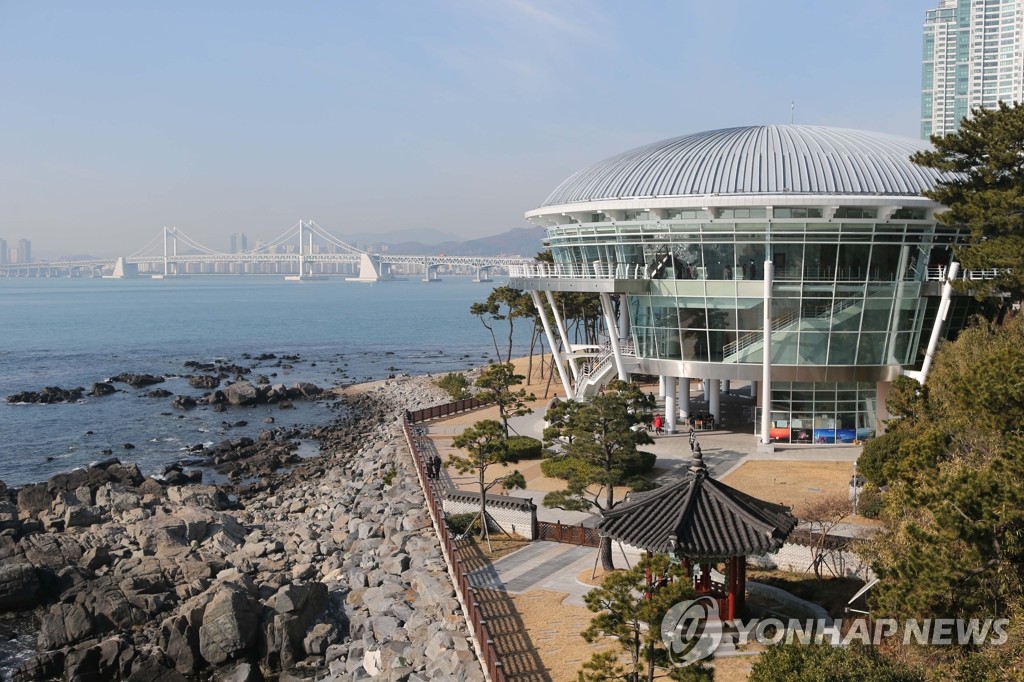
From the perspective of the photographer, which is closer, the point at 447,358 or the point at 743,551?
the point at 743,551

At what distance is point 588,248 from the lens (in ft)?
142

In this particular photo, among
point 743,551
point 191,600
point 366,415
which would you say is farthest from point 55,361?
point 743,551

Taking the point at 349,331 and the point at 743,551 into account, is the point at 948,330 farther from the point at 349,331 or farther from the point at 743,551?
the point at 349,331

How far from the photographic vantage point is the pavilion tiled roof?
18.4m

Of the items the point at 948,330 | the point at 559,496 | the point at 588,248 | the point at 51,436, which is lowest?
the point at 51,436

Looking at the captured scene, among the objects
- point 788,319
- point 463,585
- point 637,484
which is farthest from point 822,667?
point 788,319

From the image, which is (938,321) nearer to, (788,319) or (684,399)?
(788,319)

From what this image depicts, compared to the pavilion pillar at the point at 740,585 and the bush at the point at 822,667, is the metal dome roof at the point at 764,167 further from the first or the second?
the bush at the point at 822,667

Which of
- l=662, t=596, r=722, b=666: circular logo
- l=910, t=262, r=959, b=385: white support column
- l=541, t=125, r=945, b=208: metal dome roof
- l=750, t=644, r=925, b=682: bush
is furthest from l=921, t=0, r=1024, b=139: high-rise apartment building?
l=750, t=644, r=925, b=682: bush

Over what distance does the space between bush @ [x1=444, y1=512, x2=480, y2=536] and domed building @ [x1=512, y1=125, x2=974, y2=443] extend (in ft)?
47.1

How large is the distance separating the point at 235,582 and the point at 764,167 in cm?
2576

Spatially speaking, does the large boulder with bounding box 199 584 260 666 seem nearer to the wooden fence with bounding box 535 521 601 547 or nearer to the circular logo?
the wooden fence with bounding box 535 521 601 547

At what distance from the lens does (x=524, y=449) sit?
38.0 meters

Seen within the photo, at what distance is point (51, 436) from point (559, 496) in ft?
166
